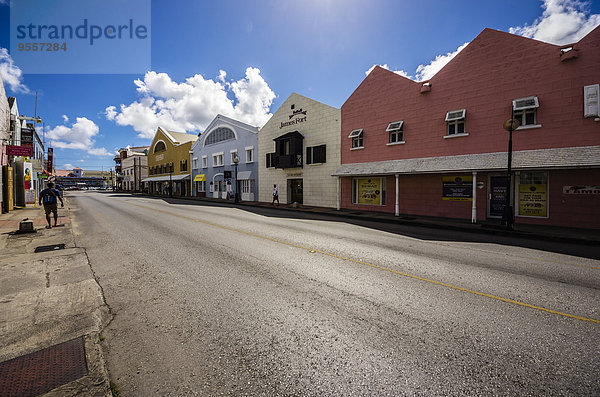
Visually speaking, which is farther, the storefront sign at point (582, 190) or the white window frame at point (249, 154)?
the white window frame at point (249, 154)

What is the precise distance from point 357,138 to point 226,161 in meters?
18.3

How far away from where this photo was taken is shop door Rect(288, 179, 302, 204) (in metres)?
22.8

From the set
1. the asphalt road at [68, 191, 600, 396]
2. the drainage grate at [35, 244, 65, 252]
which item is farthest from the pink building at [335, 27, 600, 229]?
the drainage grate at [35, 244, 65, 252]

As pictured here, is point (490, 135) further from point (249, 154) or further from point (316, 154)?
point (249, 154)

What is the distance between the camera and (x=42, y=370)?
2449mm

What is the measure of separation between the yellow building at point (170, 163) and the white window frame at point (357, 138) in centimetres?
2818

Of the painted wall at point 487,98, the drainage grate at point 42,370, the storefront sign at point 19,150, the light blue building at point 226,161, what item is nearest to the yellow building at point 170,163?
the light blue building at point 226,161

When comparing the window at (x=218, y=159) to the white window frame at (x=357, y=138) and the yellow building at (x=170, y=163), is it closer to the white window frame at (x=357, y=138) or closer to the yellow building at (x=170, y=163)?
the yellow building at (x=170, y=163)

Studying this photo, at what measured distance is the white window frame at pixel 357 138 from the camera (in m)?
17.7

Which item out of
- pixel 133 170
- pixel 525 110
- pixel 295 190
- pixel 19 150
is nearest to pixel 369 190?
pixel 295 190

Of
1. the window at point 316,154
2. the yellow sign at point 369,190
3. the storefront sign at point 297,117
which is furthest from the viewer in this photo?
the storefront sign at point 297,117

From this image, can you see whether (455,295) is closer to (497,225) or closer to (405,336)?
(405,336)

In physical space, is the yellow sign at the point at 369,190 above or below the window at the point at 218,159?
below

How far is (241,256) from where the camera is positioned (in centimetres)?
631
